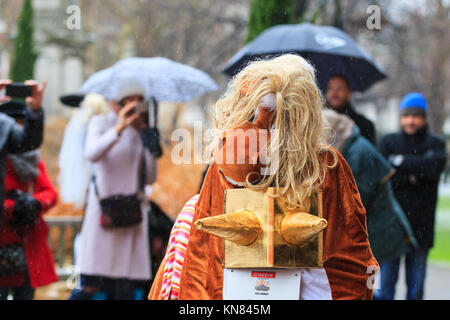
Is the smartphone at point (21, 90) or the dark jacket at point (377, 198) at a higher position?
the smartphone at point (21, 90)

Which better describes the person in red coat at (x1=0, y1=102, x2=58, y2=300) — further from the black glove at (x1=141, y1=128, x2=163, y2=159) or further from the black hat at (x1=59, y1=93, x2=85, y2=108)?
the black hat at (x1=59, y1=93, x2=85, y2=108)

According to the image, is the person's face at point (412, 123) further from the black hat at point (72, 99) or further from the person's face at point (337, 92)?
the black hat at point (72, 99)

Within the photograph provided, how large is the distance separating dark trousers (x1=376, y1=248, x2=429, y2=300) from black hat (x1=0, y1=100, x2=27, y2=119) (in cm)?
338

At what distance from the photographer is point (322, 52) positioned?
5594mm

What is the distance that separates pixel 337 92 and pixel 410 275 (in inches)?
88.8

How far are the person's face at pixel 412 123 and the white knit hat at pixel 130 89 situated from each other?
2.61 m

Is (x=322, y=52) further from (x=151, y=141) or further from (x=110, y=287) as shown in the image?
(x=110, y=287)

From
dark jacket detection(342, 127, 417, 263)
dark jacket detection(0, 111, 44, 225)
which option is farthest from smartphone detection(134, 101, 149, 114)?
dark jacket detection(342, 127, 417, 263)

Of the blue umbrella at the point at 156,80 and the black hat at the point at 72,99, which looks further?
the black hat at the point at 72,99

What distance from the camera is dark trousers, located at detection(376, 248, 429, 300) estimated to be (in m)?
6.14

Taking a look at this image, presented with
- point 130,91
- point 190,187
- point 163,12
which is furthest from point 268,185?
point 163,12

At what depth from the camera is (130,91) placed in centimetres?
542

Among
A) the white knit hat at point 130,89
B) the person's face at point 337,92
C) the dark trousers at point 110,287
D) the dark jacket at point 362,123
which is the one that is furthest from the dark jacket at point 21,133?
the dark jacket at point 362,123

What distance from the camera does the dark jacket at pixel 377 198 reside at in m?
4.51
